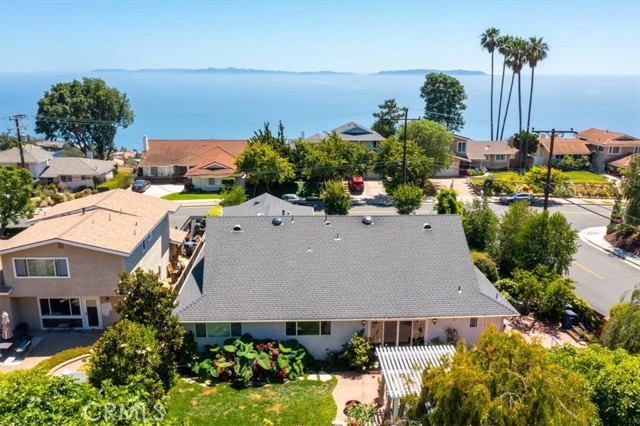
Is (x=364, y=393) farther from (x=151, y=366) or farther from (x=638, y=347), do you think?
(x=638, y=347)

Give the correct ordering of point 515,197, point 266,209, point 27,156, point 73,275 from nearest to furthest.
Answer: point 73,275 → point 266,209 → point 515,197 → point 27,156

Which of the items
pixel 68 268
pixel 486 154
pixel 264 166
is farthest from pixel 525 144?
pixel 68 268

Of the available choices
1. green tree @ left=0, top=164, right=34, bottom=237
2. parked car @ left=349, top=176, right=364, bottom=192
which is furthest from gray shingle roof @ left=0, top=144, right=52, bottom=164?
parked car @ left=349, top=176, right=364, bottom=192

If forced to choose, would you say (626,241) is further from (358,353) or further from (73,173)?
(73,173)

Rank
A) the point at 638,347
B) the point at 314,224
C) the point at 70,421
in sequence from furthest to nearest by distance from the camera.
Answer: the point at 314,224 < the point at 638,347 < the point at 70,421

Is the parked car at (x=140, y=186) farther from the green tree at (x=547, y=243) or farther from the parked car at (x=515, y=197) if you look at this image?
the green tree at (x=547, y=243)

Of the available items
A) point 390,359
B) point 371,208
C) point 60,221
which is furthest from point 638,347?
point 371,208
